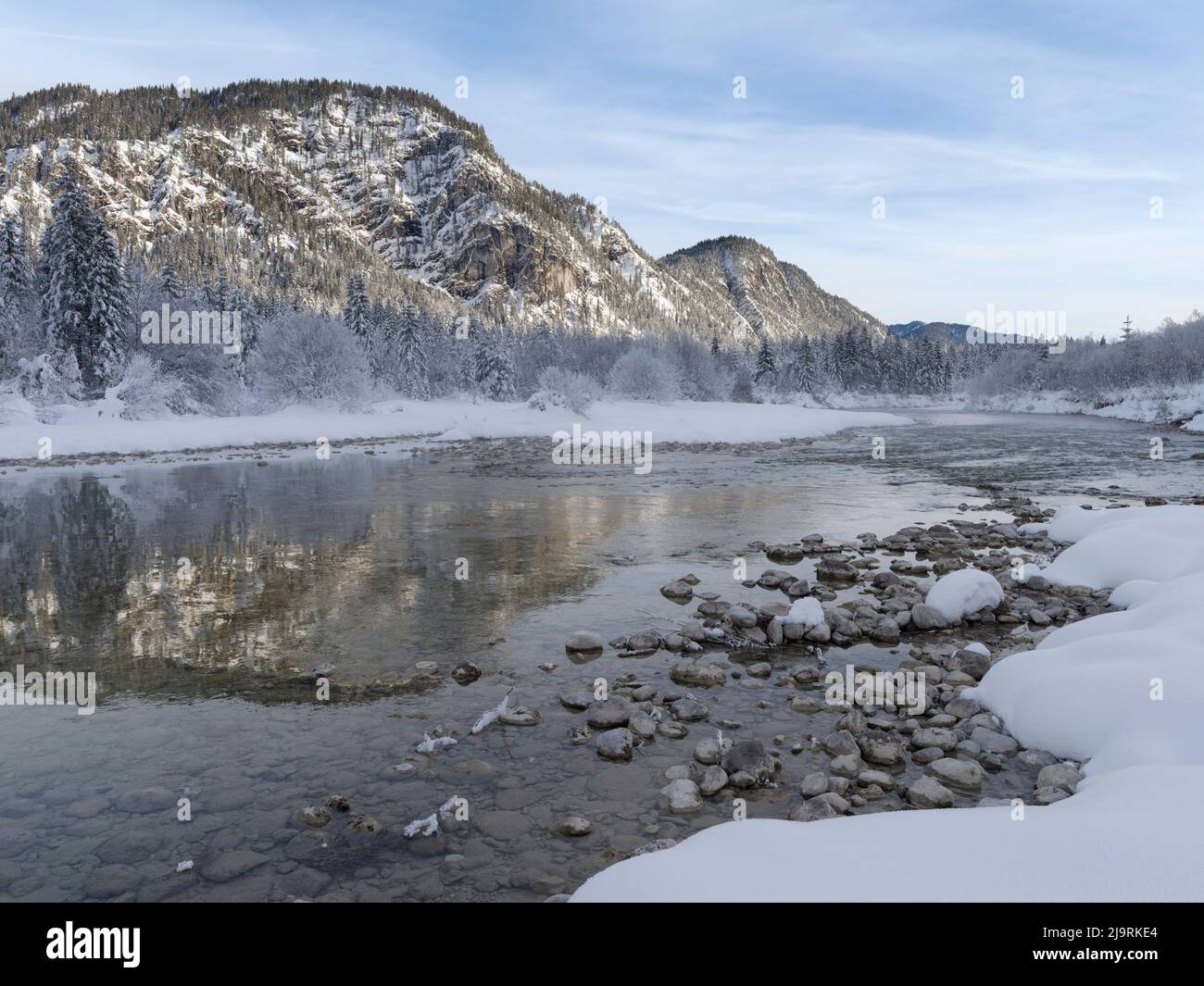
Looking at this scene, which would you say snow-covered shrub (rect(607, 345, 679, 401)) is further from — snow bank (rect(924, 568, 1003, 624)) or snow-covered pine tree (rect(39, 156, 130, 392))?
snow bank (rect(924, 568, 1003, 624))

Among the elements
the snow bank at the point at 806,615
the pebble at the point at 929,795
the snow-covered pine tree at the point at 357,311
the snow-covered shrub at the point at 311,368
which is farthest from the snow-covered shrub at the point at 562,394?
the pebble at the point at 929,795

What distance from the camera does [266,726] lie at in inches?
248

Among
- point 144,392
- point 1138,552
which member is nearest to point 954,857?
point 1138,552

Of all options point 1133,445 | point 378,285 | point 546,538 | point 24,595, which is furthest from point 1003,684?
point 378,285

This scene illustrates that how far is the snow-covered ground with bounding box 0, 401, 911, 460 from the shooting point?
115 feet

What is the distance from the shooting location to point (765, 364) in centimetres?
10112

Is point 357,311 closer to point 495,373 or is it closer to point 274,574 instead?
point 495,373

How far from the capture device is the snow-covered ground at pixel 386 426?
3513cm

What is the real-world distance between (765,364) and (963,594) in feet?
314

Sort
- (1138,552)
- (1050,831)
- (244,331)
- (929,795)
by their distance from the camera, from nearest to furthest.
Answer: (1050,831) → (929,795) → (1138,552) → (244,331)

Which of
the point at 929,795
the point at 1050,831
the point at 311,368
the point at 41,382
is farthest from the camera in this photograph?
the point at 311,368

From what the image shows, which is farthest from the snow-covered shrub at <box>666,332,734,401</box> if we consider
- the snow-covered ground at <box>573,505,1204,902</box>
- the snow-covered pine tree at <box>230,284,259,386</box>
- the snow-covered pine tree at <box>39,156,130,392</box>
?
the snow-covered ground at <box>573,505,1204,902</box>

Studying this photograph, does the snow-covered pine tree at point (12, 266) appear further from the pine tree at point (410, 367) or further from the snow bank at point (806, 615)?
the snow bank at point (806, 615)
